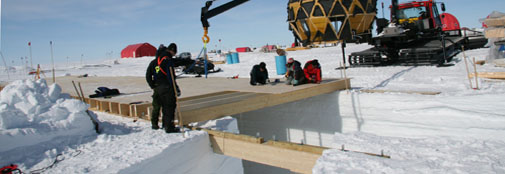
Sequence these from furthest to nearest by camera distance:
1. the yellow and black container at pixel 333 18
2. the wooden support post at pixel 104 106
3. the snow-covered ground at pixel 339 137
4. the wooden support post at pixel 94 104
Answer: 1. the yellow and black container at pixel 333 18
2. the wooden support post at pixel 94 104
3. the wooden support post at pixel 104 106
4. the snow-covered ground at pixel 339 137

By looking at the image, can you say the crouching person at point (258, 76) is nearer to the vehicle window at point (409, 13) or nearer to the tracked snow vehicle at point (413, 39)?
the tracked snow vehicle at point (413, 39)

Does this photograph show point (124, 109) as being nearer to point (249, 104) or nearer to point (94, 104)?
point (94, 104)

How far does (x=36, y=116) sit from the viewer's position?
5098 mm

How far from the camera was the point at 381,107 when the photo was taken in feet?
25.5

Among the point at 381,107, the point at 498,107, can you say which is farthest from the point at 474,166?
the point at 381,107

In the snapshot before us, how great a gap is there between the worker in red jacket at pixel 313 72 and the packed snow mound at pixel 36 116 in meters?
5.07

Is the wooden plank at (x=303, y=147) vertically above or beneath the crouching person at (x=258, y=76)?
beneath

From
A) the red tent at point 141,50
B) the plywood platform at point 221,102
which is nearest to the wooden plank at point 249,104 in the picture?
the plywood platform at point 221,102

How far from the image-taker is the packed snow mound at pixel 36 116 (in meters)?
4.61

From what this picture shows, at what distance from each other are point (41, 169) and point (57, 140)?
0.99 meters

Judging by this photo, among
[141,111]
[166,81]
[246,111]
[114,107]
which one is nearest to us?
[166,81]

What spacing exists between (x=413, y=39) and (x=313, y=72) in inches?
293

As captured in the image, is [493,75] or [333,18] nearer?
[493,75]

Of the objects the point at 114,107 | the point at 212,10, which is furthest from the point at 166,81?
the point at 212,10
